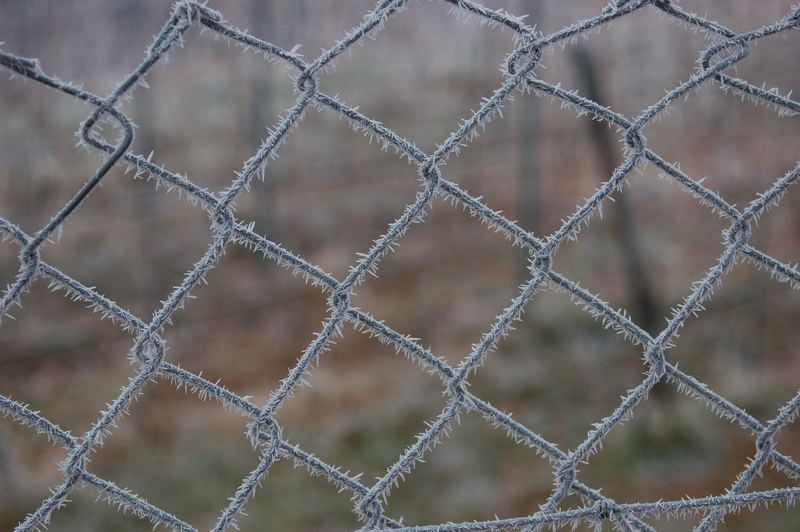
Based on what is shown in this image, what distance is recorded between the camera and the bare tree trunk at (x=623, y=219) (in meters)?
4.04

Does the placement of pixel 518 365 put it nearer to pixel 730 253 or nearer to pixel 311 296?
pixel 311 296

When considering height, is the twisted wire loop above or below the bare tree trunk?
below

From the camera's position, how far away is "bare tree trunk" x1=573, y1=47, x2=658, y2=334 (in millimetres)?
4039

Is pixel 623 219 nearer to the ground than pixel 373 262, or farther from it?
farther from it

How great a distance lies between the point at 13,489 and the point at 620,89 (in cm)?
880

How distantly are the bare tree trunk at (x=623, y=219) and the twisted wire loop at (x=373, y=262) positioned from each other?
2.98 meters

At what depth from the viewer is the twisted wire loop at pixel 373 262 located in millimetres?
884

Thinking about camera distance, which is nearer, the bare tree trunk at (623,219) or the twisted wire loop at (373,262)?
the twisted wire loop at (373,262)

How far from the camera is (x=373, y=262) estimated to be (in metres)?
0.99

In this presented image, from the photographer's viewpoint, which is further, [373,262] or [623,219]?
[623,219]

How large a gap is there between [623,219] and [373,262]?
3514mm

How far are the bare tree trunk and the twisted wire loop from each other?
2985 mm

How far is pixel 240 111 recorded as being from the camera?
8.43 meters

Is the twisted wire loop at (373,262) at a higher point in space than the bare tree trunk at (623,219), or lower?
lower
